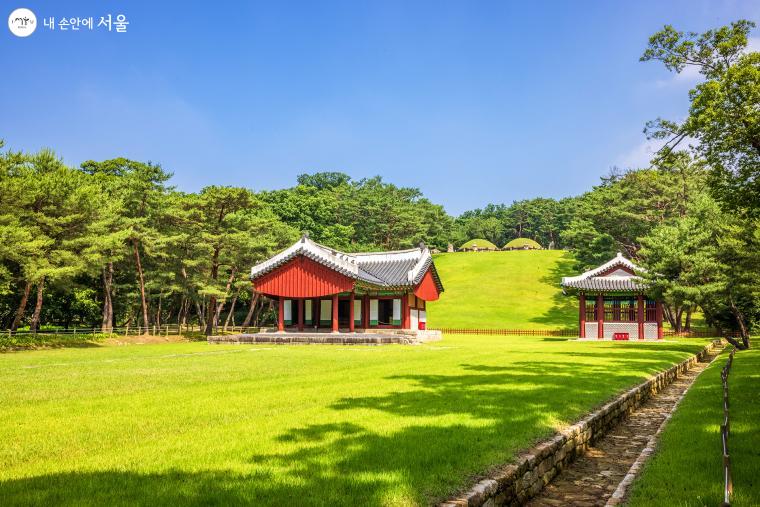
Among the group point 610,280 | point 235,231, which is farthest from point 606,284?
point 235,231

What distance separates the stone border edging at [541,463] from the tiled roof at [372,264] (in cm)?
2478

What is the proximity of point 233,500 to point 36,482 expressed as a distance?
89.7 inches

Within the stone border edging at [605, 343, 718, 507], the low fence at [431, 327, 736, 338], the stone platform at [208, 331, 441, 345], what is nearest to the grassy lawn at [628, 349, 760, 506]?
the stone border edging at [605, 343, 718, 507]

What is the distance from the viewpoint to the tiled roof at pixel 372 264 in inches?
1441

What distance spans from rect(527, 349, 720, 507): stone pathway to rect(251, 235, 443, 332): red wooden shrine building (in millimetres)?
24376

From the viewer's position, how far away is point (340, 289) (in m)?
36.2

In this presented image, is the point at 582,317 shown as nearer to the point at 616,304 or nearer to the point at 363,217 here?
the point at 616,304

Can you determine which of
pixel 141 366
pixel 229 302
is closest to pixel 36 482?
pixel 141 366

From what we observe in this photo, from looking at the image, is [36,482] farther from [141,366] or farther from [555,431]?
[141,366]

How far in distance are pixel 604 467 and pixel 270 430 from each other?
18.0 feet

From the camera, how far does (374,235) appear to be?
308 ft

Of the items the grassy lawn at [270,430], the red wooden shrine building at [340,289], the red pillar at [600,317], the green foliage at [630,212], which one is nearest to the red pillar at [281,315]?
the red wooden shrine building at [340,289]

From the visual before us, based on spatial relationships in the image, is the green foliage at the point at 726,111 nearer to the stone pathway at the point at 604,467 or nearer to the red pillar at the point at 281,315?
the stone pathway at the point at 604,467

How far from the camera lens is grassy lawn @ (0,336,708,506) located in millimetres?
5586
